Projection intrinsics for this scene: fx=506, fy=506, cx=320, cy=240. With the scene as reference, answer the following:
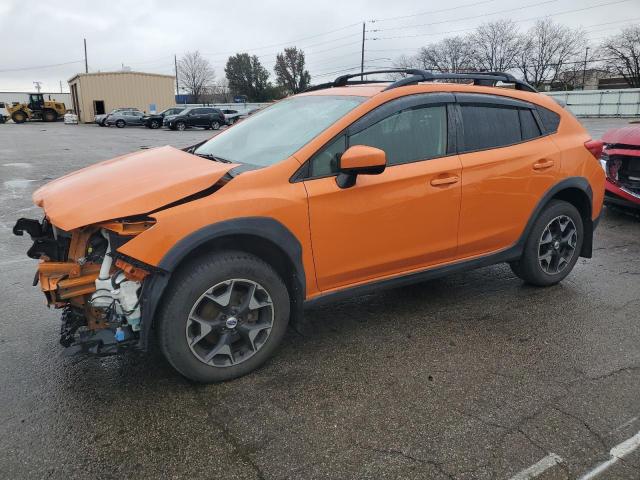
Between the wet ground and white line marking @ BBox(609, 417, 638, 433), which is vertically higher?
the wet ground

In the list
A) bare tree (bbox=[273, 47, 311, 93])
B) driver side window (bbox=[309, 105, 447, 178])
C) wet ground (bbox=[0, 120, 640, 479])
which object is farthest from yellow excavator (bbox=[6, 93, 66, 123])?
driver side window (bbox=[309, 105, 447, 178])

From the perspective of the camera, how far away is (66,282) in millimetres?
2740

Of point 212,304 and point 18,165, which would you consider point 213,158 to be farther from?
point 18,165

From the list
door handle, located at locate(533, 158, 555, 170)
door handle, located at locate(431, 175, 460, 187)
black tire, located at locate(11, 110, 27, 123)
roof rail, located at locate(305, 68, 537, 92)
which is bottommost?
door handle, located at locate(431, 175, 460, 187)

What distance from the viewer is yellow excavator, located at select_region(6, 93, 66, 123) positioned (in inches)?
1810

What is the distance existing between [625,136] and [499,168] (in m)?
4.11

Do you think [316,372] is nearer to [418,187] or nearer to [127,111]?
[418,187]

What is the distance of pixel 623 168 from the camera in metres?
6.68

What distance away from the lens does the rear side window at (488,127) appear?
149 inches

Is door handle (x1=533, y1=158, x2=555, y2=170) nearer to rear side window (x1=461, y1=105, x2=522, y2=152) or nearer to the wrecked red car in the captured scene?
rear side window (x1=461, y1=105, x2=522, y2=152)

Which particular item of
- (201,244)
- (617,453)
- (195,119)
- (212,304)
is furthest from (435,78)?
(195,119)

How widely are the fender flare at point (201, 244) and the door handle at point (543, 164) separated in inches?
86.2

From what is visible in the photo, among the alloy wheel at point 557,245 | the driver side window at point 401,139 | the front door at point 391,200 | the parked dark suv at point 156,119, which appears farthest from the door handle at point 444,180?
the parked dark suv at point 156,119

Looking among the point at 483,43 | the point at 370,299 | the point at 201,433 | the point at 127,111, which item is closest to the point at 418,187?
the point at 370,299
